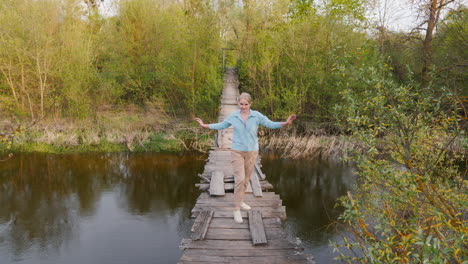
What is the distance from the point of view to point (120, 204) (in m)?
7.78

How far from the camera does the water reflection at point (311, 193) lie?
255 inches

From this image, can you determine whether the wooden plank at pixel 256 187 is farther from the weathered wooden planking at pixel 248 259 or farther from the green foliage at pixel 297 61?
the green foliage at pixel 297 61

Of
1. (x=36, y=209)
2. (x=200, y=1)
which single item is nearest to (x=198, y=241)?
(x=36, y=209)

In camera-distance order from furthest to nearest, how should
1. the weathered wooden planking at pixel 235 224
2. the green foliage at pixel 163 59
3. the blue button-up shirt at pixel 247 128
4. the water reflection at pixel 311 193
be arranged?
the green foliage at pixel 163 59 < the water reflection at pixel 311 193 < the weathered wooden planking at pixel 235 224 < the blue button-up shirt at pixel 247 128

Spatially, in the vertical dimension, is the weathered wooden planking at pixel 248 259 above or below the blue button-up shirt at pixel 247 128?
below

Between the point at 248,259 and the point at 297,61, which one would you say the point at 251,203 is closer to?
the point at 248,259

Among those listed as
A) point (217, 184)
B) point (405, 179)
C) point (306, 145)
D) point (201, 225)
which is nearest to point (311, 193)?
point (306, 145)

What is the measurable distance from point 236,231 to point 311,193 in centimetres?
538

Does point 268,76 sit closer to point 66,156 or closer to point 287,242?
point 66,156

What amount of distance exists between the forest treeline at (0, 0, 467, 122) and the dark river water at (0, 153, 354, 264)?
273cm

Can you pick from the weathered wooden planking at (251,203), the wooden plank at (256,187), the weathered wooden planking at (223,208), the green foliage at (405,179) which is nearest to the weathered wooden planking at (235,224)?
the weathered wooden planking at (223,208)

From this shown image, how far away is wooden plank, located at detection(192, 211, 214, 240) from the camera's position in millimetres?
3615

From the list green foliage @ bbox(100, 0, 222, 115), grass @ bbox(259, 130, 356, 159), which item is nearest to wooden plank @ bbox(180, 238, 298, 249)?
grass @ bbox(259, 130, 356, 159)

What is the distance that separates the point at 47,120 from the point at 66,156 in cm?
252
